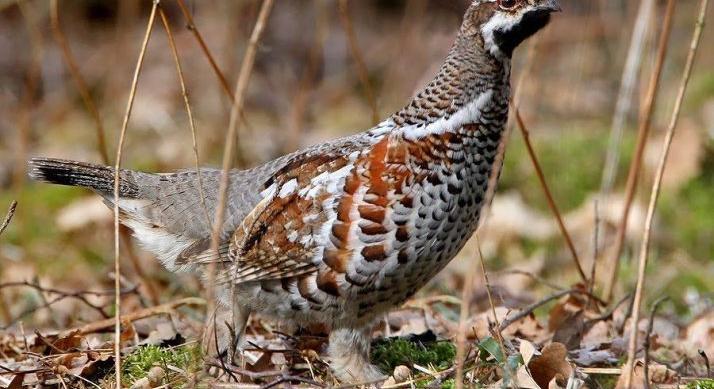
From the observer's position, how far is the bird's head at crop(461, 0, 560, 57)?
4273 millimetres

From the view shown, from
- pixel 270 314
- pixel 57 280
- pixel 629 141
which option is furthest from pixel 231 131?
pixel 629 141

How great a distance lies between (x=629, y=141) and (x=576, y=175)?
762 millimetres

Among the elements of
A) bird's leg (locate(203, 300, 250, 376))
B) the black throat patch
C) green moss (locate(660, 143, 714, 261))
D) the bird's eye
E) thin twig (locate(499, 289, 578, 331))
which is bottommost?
green moss (locate(660, 143, 714, 261))

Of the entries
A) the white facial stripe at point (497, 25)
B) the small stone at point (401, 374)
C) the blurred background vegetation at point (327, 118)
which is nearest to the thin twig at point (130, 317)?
the blurred background vegetation at point (327, 118)

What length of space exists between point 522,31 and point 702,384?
1.63 metres

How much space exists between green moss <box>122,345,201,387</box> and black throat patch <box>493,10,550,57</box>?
6.09 ft

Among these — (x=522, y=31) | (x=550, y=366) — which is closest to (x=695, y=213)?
(x=522, y=31)

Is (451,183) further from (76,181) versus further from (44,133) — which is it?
(44,133)

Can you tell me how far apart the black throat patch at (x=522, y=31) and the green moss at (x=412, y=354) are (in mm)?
1386

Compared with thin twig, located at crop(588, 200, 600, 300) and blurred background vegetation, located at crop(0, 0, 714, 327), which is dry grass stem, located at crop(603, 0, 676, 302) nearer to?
thin twig, located at crop(588, 200, 600, 300)

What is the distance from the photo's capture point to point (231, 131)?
11.0 ft

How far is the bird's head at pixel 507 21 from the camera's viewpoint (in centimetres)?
427

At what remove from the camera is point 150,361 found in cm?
442

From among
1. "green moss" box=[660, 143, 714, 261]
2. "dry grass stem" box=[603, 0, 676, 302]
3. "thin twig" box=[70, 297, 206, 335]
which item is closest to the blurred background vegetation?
"green moss" box=[660, 143, 714, 261]
